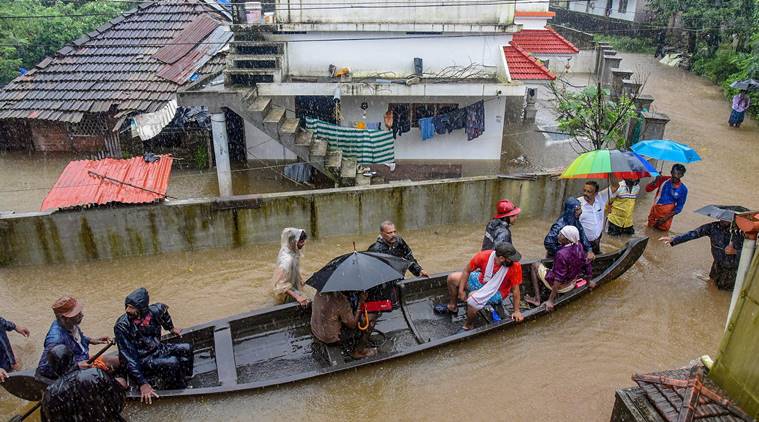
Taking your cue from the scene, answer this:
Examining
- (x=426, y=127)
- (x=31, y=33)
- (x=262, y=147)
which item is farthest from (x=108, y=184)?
(x=31, y=33)

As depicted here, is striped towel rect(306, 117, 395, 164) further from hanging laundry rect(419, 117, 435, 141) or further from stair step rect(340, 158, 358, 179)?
hanging laundry rect(419, 117, 435, 141)

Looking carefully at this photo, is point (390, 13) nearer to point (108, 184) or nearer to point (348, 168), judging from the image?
point (348, 168)

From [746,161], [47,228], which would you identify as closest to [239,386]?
[47,228]

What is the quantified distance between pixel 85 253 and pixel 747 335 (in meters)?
10.00

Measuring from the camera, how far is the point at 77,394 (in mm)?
4992

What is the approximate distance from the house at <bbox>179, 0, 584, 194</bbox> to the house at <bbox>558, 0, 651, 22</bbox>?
2060 centimetres

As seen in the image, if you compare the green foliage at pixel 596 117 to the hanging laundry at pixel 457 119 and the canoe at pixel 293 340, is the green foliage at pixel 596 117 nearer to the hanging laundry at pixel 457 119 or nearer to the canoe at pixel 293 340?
the hanging laundry at pixel 457 119

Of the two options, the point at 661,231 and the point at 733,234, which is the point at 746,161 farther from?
the point at 733,234

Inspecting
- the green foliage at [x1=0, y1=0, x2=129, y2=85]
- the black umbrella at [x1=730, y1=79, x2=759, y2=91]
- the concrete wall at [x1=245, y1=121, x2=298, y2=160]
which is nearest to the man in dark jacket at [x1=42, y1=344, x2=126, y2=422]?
the concrete wall at [x1=245, y1=121, x2=298, y2=160]

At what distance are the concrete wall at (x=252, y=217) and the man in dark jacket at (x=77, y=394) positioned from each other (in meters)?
4.94

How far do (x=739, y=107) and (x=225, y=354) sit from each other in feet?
58.9

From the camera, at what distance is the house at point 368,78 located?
43.0ft

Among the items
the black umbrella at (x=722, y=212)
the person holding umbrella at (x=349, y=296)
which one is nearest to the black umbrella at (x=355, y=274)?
the person holding umbrella at (x=349, y=296)

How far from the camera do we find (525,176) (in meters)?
11.4
